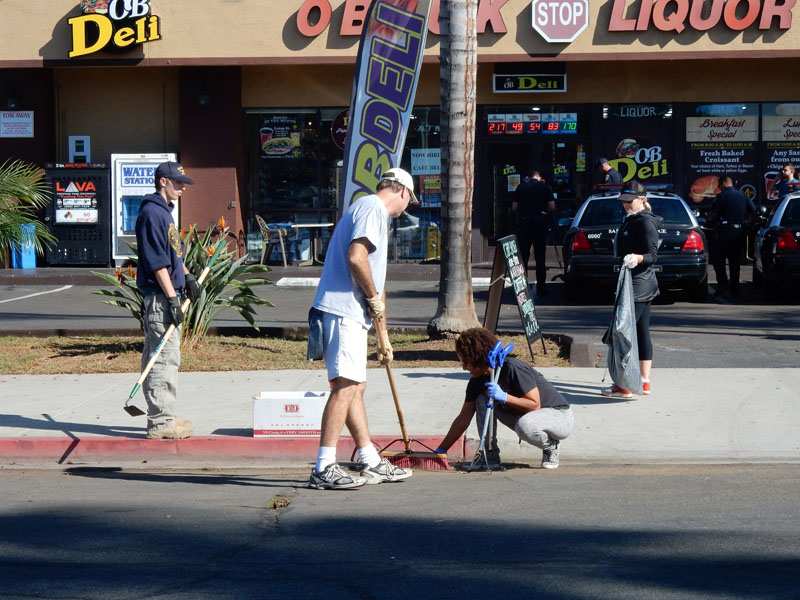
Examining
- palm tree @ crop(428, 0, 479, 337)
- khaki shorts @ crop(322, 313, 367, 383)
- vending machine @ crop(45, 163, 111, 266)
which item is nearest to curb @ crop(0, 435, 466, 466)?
khaki shorts @ crop(322, 313, 367, 383)

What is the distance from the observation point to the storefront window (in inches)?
918

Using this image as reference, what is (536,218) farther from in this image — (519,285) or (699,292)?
(519,285)

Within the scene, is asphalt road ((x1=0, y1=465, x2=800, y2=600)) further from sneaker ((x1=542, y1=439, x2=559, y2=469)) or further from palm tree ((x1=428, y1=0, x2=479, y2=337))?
palm tree ((x1=428, y1=0, x2=479, y2=337))

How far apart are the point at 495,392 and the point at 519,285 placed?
4.11 meters

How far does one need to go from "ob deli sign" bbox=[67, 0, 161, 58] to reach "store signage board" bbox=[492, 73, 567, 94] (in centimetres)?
628

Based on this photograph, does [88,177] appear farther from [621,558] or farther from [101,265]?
[621,558]

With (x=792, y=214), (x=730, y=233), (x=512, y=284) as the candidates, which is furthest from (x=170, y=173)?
(x=730, y=233)

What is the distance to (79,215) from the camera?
2330 cm

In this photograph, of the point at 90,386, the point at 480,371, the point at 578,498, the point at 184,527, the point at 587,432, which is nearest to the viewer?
the point at 184,527

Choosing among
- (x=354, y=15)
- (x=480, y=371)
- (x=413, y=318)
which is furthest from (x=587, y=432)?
(x=354, y=15)

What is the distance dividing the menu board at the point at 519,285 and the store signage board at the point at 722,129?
497 inches

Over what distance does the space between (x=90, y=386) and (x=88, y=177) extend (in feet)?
42.0

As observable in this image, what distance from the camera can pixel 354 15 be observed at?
72.5ft

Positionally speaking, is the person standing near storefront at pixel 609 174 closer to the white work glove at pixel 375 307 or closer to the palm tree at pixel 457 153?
the palm tree at pixel 457 153
